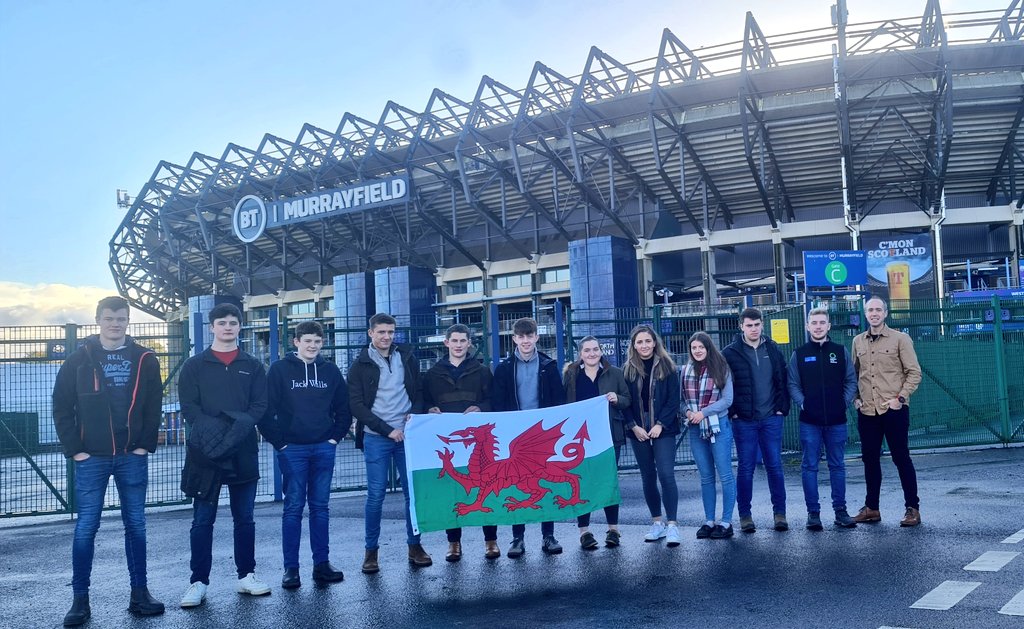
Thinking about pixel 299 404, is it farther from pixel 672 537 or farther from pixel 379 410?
pixel 672 537

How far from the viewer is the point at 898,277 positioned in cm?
3011

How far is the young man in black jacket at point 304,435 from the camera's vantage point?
6082 mm

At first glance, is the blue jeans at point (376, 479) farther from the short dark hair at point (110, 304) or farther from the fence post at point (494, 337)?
the fence post at point (494, 337)

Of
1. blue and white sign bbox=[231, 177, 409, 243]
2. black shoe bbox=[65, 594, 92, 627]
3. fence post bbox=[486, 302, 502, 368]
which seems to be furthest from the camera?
blue and white sign bbox=[231, 177, 409, 243]

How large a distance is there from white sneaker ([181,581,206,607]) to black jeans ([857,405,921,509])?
17.9ft

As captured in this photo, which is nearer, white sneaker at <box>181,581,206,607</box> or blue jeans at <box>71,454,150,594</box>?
blue jeans at <box>71,454,150,594</box>

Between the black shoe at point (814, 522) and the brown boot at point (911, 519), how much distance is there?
28.0 inches

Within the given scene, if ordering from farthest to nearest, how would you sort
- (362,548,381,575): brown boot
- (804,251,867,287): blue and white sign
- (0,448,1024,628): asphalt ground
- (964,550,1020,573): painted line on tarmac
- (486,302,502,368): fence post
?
(804,251,867,287): blue and white sign < (486,302,502,368): fence post < (362,548,381,575): brown boot < (964,550,1020,573): painted line on tarmac < (0,448,1024,628): asphalt ground

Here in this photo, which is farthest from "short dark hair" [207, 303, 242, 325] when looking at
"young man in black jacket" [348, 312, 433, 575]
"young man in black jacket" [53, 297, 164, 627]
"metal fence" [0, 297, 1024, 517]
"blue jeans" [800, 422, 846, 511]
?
"blue jeans" [800, 422, 846, 511]

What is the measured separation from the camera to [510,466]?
6.76m

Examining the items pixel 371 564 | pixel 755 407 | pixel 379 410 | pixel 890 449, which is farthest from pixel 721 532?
pixel 379 410

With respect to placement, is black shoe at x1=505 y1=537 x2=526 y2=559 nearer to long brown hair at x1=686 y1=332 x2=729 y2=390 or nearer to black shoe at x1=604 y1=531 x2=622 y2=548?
black shoe at x1=604 y1=531 x2=622 y2=548

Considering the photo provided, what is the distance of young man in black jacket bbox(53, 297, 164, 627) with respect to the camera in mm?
5348

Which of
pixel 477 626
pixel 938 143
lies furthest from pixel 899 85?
pixel 477 626
